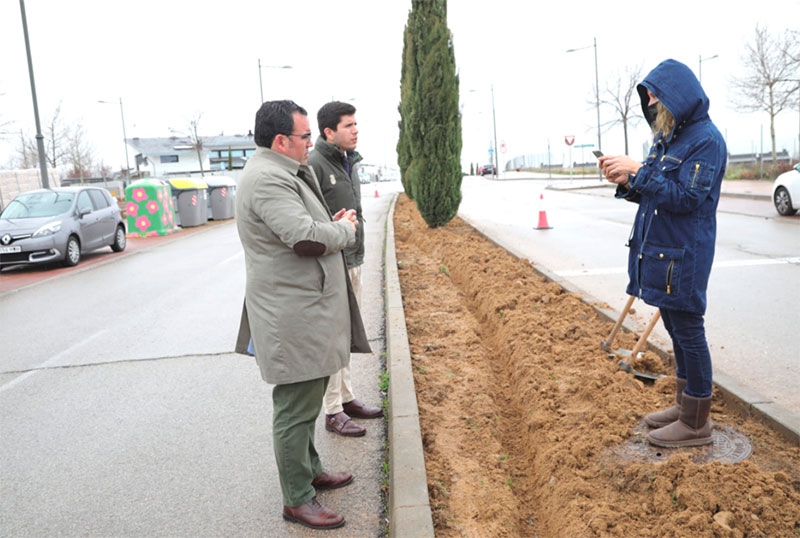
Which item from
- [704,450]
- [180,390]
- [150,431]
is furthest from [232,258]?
[704,450]

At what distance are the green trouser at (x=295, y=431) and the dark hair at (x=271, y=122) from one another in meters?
1.18

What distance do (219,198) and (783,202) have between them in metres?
20.8

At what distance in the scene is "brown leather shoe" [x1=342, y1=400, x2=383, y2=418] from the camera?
4504mm

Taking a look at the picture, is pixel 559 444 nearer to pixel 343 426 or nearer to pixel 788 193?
pixel 343 426

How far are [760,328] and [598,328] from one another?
5.23ft

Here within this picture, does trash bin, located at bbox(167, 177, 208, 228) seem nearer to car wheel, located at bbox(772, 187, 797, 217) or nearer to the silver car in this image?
the silver car

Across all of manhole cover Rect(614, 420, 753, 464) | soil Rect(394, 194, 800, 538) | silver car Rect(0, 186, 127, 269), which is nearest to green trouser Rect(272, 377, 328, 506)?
soil Rect(394, 194, 800, 538)

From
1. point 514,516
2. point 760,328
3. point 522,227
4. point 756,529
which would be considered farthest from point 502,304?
point 522,227

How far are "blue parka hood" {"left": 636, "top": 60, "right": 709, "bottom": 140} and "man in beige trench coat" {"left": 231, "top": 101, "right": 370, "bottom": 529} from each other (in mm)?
1725

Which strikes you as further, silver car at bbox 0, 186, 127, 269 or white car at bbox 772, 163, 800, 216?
white car at bbox 772, 163, 800, 216

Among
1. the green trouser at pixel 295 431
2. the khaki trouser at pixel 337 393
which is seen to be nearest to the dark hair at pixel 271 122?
the green trouser at pixel 295 431

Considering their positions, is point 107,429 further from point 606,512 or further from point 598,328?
point 598,328

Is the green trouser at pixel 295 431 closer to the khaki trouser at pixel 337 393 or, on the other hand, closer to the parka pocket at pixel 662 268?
the khaki trouser at pixel 337 393

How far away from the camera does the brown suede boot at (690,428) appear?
345 centimetres
